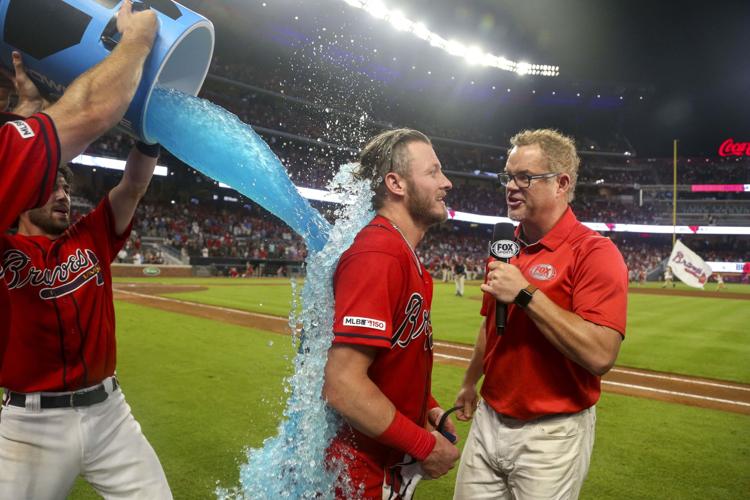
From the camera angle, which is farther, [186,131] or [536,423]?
[536,423]

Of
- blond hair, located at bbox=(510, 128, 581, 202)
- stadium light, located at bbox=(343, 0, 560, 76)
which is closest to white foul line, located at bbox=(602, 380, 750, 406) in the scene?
blond hair, located at bbox=(510, 128, 581, 202)

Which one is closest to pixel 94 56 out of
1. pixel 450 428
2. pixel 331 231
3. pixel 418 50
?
pixel 331 231

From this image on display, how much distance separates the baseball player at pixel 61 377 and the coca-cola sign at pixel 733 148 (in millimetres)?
74847

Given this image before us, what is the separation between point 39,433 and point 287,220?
1659 mm

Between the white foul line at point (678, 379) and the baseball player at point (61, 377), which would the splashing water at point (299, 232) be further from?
the white foul line at point (678, 379)

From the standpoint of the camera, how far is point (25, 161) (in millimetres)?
1392

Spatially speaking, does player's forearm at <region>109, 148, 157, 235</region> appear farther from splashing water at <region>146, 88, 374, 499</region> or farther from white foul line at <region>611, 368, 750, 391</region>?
white foul line at <region>611, 368, 750, 391</region>

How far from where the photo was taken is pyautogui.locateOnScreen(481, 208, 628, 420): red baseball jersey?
2.54 m

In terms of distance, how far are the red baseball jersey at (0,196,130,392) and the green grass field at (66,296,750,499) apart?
1.82 m

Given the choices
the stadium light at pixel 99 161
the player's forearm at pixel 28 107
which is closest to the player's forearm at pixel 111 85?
the player's forearm at pixel 28 107

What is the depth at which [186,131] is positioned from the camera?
1.99 meters

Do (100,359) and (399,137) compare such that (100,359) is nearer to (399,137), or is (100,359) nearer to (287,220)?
(287,220)

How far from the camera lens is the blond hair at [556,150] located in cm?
292

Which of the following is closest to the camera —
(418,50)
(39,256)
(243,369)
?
(39,256)
